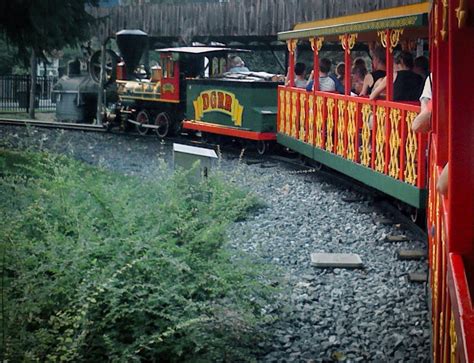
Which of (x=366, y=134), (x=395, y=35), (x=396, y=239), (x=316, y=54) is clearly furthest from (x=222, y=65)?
(x=396, y=239)

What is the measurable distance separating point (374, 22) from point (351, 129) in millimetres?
1767

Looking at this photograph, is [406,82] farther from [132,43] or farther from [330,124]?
[132,43]

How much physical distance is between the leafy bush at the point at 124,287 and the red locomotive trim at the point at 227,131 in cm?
1028

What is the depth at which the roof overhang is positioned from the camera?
8293 mm

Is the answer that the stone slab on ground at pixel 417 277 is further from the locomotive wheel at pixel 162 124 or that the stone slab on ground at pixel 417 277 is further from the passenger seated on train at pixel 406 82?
the locomotive wheel at pixel 162 124

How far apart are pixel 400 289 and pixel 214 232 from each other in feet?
6.02

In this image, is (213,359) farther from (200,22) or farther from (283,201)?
(200,22)

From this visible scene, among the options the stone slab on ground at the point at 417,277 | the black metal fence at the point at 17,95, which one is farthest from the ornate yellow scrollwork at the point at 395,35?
the black metal fence at the point at 17,95

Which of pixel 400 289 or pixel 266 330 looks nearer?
pixel 266 330

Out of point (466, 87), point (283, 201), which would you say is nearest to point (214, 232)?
point (466, 87)

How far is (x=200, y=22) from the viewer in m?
21.8

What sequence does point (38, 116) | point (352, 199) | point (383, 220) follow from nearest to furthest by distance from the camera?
point (383, 220) → point (352, 199) → point (38, 116)

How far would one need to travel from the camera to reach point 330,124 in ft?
39.0

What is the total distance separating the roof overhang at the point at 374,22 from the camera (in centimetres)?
829
